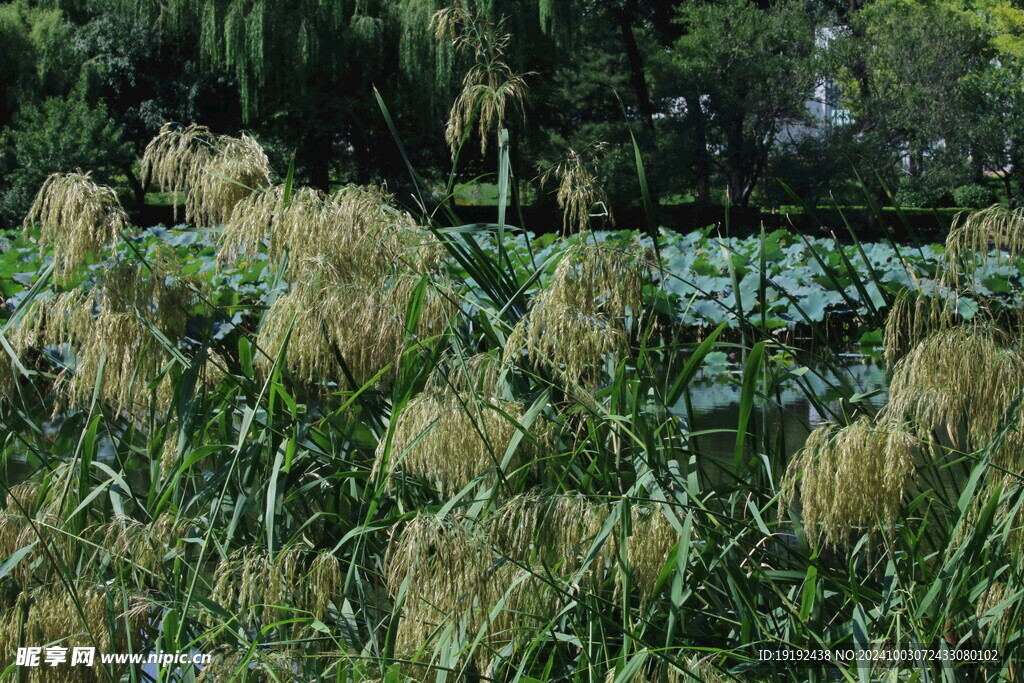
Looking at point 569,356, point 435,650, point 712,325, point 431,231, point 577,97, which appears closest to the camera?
point 435,650

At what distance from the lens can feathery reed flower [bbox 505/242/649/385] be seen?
1.37m

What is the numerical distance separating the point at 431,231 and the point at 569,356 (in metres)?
0.45

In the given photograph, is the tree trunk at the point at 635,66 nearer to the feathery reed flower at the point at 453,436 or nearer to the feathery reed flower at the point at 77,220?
the feathery reed flower at the point at 77,220

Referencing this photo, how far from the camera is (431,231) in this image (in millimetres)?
1718

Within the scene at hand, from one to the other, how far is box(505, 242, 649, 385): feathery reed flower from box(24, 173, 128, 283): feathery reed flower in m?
0.66

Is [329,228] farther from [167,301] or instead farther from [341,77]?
[341,77]

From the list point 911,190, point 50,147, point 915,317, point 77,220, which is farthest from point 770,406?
point 911,190

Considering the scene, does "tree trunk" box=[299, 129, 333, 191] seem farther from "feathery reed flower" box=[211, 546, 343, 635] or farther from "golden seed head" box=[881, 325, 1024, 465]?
"golden seed head" box=[881, 325, 1024, 465]

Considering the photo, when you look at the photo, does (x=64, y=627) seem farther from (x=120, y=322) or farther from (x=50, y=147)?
(x=50, y=147)

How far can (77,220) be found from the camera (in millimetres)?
1550

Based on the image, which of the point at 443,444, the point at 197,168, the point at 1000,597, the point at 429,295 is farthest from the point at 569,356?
the point at 197,168

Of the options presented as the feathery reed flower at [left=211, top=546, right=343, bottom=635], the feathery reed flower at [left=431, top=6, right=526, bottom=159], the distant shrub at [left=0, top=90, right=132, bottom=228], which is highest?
the distant shrub at [left=0, top=90, right=132, bottom=228]

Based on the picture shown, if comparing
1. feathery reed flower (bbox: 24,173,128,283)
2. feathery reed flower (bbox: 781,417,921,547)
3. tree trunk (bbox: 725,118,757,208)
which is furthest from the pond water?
tree trunk (bbox: 725,118,757,208)

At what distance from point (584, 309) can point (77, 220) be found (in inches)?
30.8
